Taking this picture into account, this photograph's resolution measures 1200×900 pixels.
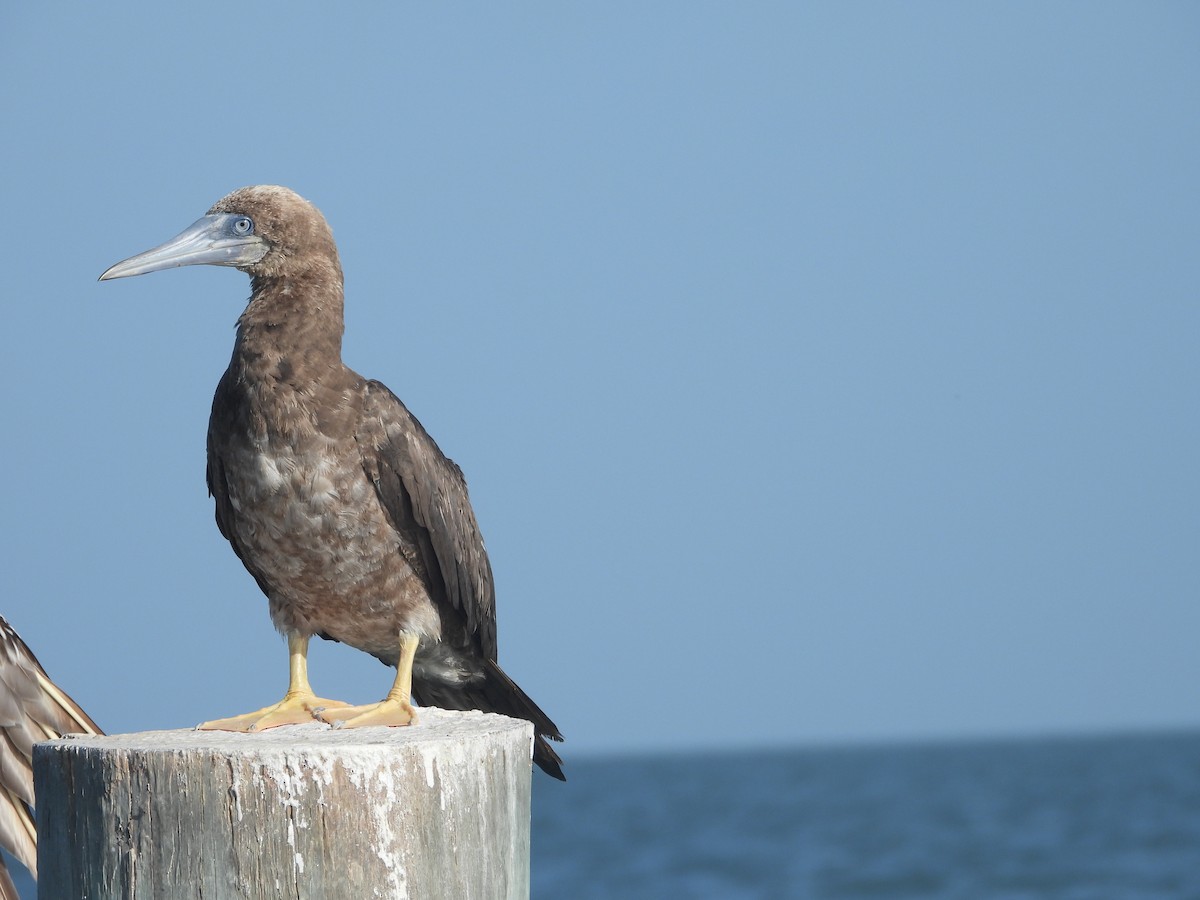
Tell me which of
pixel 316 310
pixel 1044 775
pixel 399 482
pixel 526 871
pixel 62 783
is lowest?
pixel 1044 775

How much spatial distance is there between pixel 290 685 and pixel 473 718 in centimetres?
119

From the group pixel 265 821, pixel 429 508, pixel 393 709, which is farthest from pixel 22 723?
pixel 265 821

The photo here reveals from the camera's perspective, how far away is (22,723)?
4496mm

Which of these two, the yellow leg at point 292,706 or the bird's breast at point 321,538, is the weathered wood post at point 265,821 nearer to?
the yellow leg at point 292,706

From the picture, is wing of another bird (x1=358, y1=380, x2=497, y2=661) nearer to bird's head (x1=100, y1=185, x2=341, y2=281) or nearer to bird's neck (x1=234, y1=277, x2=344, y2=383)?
bird's neck (x1=234, y1=277, x2=344, y2=383)

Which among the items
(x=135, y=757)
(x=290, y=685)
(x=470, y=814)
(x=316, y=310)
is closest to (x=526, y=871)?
(x=470, y=814)

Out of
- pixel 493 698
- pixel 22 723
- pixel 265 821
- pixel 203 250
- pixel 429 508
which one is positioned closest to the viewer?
pixel 265 821

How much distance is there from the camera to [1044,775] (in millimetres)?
59094

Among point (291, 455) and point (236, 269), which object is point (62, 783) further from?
point (236, 269)

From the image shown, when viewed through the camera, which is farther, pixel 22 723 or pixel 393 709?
pixel 22 723

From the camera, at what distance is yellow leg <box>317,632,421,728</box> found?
4.12 m

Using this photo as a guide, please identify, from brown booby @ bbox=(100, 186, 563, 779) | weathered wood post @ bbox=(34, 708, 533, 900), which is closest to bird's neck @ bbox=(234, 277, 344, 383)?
brown booby @ bbox=(100, 186, 563, 779)

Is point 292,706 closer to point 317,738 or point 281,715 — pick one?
point 281,715

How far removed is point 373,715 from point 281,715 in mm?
479
